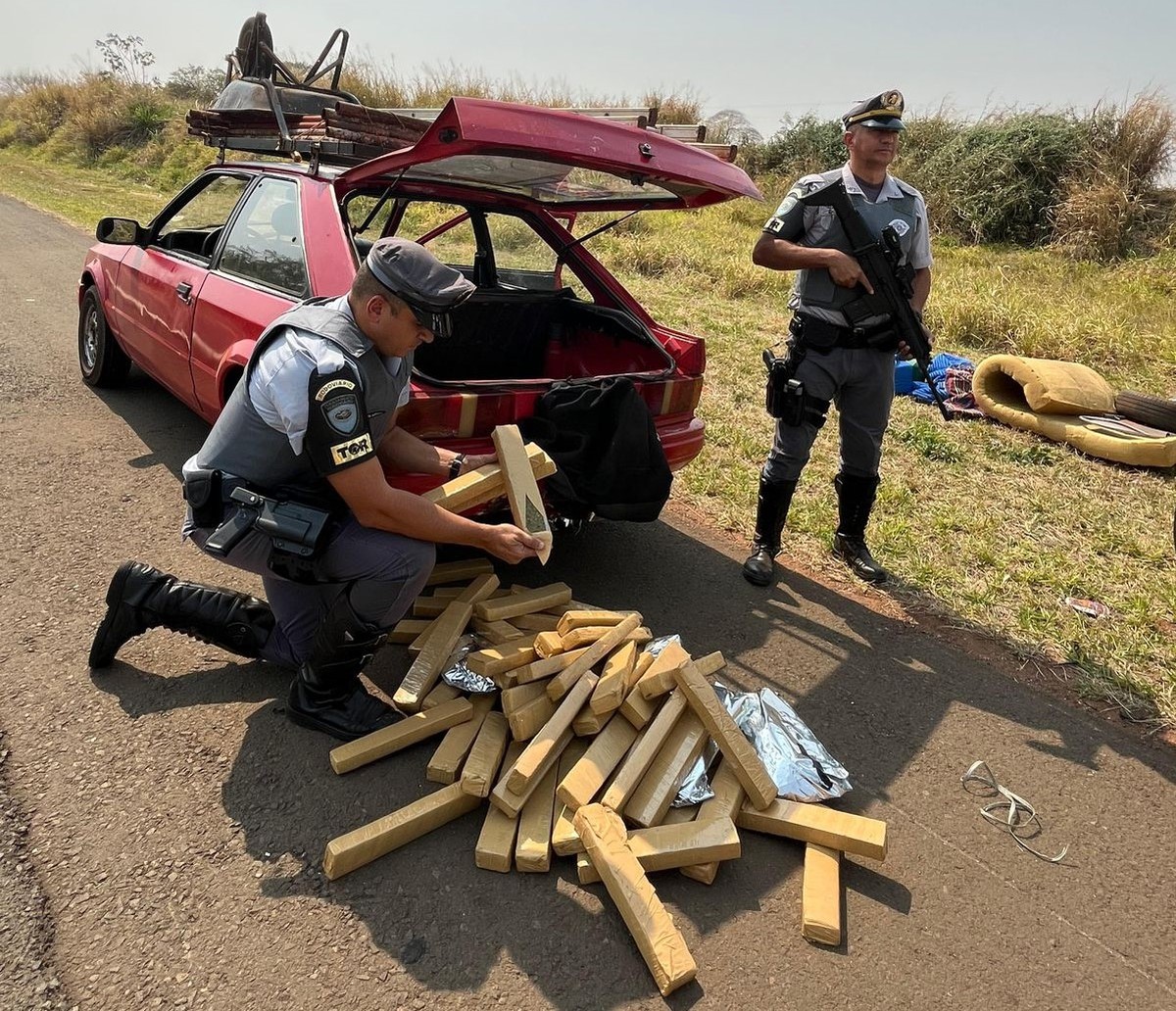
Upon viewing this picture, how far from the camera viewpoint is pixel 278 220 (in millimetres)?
3682

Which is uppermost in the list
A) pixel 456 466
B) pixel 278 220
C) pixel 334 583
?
pixel 278 220

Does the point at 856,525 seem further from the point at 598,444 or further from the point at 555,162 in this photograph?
the point at 555,162

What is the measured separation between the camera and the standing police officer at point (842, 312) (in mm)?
3764

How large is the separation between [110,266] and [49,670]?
329 cm

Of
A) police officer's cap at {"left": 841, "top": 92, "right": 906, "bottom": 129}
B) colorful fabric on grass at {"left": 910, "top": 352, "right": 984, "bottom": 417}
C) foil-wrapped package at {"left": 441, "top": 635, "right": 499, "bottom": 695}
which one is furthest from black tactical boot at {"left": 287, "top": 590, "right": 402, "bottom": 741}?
colorful fabric on grass at {"left": 910, "top": 352, "right": 984, "bottom": 417}

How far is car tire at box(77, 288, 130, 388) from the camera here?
5.46 m

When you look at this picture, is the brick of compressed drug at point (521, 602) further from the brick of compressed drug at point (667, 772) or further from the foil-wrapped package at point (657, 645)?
the brick of compressed drug at point (667, 772)

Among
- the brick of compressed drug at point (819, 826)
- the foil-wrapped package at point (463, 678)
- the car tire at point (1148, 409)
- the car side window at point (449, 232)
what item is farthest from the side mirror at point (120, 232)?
the car tire at point (1148, 409)

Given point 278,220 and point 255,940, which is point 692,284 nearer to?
point 278,220

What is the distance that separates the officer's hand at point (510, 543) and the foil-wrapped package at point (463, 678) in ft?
1.64

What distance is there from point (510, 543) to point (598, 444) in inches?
31.0

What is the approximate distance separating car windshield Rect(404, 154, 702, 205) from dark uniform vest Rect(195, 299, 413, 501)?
95 cm

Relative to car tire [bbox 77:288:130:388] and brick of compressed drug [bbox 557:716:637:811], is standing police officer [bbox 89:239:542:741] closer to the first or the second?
brick of compressed drug [bbox 557:716:637:811]

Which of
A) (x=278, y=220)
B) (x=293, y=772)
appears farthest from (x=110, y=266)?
(x=293, y=772)
